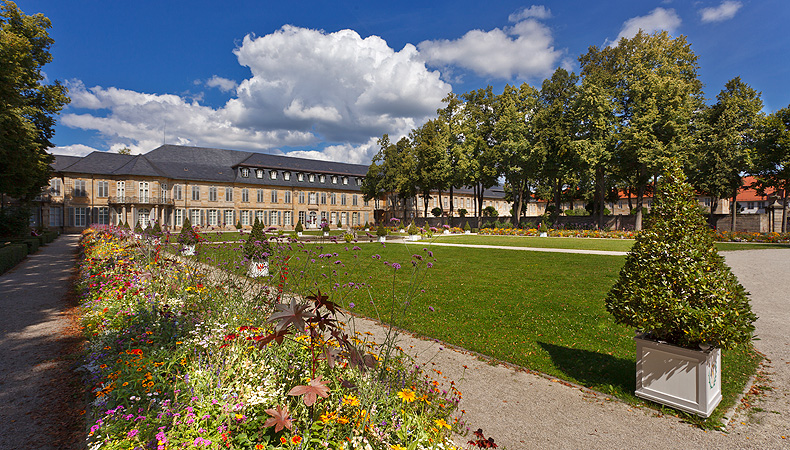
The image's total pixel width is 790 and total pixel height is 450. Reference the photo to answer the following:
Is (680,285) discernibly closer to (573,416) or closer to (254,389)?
(573,416)

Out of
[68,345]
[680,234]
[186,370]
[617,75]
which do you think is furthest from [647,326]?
[617,75]

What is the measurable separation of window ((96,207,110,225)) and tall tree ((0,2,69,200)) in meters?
15.5

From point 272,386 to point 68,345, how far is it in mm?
5112

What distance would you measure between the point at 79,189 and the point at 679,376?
50933 millimetres

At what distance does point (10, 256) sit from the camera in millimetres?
12906

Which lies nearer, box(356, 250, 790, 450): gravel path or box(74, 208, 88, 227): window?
box(356, 250, 790, 450): gravel path

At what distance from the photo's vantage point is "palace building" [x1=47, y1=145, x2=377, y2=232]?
38719 millimetres

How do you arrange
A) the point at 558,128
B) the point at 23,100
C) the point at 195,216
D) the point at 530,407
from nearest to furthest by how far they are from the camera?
the point at 530,407, the point at 23,100, the point at 558,128, the point at 195,216

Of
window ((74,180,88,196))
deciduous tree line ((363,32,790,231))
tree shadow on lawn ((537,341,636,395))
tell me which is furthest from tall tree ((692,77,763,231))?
window ((74,180,88,196))

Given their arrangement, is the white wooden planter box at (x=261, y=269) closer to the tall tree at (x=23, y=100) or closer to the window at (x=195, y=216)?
the tall tree at (x=23, y=100)

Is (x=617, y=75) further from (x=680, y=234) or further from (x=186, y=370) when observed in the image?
(x=186, y=370)

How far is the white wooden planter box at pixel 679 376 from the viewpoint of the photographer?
3635 mm

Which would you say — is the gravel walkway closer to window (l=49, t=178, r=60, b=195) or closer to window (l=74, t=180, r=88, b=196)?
window (l=74, t=180, r=88, b=196)

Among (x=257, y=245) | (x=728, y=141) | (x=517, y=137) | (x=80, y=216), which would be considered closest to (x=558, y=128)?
(x=517, y=137)
